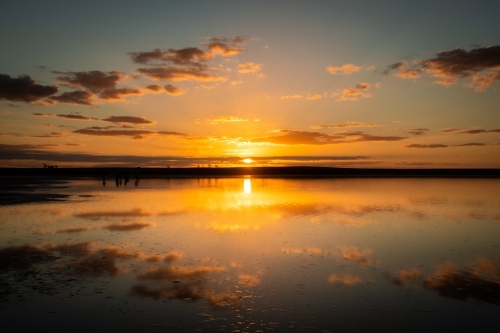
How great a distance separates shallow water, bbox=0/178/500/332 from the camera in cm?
853

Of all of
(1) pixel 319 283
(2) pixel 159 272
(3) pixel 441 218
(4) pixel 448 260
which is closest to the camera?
(1) pixel 319 283

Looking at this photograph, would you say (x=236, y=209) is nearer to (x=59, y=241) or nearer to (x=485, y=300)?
(x=59, y=241)

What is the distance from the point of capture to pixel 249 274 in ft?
38.3

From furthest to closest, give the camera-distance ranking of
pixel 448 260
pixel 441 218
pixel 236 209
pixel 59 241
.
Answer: pixel 236 209, pixel 441 218, pixel 59 241, pixel 448 260

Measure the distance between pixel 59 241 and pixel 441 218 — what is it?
1884 cm

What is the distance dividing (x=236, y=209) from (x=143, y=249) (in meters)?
12.0

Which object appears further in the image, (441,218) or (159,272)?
(441,218)

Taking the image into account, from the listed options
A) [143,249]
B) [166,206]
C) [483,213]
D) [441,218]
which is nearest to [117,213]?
[166,206]

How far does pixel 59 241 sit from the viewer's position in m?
16.2

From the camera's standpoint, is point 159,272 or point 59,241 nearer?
point 159,272

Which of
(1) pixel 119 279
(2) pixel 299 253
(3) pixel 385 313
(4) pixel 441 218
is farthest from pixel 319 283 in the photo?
(4) pixel 441 218

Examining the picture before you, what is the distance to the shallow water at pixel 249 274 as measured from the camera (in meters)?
8.53

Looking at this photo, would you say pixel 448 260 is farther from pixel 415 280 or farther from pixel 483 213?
pixel 483 213

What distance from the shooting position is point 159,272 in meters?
11.9
